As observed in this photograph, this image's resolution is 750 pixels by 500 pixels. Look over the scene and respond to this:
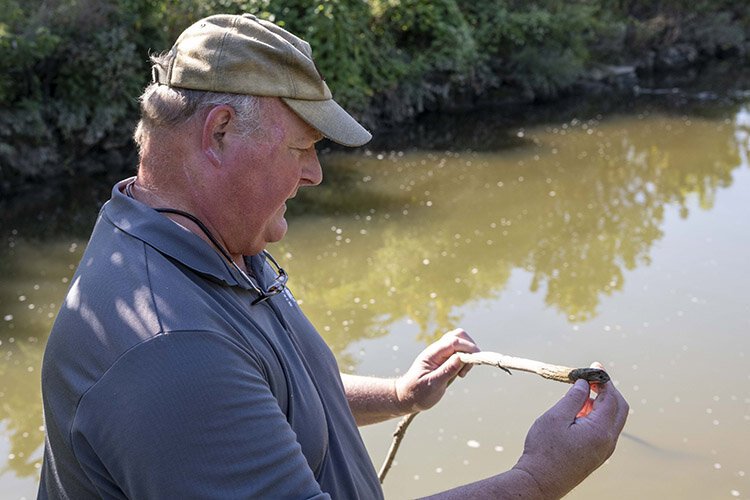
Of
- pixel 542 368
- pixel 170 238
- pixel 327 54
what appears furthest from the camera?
pixel 327 54

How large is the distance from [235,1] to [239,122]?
31.7 ft

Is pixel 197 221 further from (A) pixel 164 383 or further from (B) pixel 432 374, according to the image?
(B) pixel 432 374

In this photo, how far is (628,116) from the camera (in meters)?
12.5

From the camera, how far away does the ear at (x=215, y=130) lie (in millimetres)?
1360

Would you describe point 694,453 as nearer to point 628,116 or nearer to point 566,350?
point 566,350

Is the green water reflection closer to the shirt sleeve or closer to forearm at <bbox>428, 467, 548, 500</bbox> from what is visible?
forearm at <bbox>428, 467, 548, 500</bbox>

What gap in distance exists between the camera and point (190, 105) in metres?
1.38

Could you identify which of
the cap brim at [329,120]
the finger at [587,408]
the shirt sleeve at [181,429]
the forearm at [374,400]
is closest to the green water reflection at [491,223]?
the forearm at [374,400]

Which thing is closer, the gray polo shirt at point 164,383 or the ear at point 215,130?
the gray polo shirt at point 164,383

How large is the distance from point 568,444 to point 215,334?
68 centimetres

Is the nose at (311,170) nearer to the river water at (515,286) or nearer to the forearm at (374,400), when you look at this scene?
the forearm at (374,400)

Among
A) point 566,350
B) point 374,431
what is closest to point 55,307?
point 374,431

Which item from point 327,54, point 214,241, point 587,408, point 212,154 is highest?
point 212,154

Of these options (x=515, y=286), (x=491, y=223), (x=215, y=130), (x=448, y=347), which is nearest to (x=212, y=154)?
(x=215, y=130)
